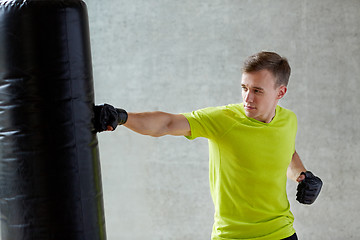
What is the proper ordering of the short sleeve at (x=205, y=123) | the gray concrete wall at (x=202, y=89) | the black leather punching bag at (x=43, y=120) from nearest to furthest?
the black leather punching bag at (x=43, y=120)
the short sleeve at (x=205, y=123)
the gray concrete wall at (x=202, y=89)

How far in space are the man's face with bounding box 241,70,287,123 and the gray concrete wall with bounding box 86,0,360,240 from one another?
1.62m

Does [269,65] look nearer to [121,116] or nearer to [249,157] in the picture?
[249,157]

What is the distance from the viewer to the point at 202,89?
420 cm

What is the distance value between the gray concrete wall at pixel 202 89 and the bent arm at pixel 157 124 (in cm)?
188

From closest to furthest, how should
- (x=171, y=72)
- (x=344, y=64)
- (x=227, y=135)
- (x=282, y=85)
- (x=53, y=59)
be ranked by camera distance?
(x=53, y=59), (x=227, y=135), (x=282, y=85), (x=344, y=64), (x=171, y=72)

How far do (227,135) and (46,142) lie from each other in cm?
107

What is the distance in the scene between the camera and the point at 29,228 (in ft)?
5.51

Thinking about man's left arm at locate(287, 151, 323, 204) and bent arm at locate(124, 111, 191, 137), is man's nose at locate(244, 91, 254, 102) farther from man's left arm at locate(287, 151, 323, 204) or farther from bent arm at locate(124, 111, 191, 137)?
man's left arm at locate(287, 151, 323, 204)

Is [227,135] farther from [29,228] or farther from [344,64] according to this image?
[344,64]

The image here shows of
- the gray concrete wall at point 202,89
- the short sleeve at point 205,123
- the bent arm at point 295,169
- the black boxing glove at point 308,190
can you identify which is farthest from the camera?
the gray concrete wall at point 202,89

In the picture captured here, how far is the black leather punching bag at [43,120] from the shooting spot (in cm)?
163

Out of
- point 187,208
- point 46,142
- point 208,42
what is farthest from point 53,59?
point 187,208

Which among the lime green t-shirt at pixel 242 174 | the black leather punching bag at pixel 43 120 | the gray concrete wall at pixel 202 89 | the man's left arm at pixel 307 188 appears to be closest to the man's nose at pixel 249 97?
the lime green t-shirt at pixel 242 174

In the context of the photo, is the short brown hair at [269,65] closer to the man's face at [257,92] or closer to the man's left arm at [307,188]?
the man's face at [257,92]
